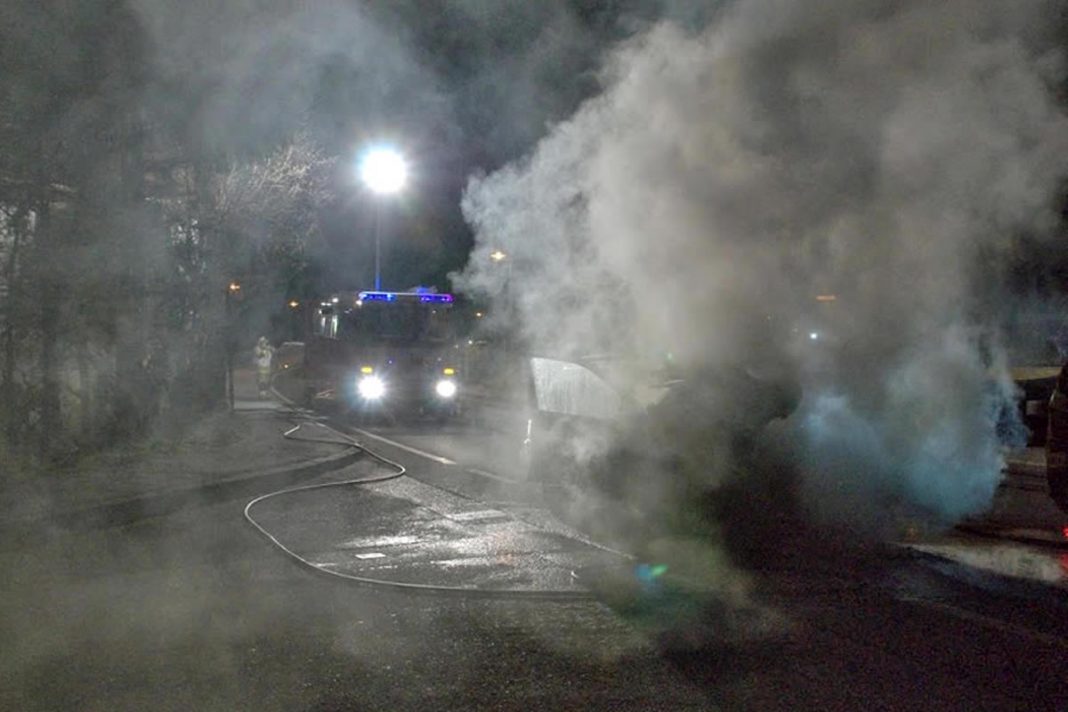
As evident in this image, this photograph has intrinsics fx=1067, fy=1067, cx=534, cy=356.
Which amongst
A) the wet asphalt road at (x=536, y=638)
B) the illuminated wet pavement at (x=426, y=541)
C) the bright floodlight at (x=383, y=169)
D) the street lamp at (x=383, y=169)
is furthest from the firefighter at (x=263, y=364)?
the wet asphalt road at (x=536, y=638)

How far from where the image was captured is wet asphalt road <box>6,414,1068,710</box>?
13.8 ft

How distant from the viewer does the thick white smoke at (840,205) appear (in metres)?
6.53

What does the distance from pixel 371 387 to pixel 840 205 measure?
1258cm

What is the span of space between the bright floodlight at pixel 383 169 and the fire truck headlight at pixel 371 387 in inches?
149

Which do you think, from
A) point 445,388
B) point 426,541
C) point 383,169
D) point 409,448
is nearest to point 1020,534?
point 426,541

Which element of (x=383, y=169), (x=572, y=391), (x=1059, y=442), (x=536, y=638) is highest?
(x=383, y=169)

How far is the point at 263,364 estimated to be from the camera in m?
27.5

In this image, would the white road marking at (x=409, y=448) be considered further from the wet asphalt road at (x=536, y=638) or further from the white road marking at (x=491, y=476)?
the wet asphalt road at (x=536, y=638)

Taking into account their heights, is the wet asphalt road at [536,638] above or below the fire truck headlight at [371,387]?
below

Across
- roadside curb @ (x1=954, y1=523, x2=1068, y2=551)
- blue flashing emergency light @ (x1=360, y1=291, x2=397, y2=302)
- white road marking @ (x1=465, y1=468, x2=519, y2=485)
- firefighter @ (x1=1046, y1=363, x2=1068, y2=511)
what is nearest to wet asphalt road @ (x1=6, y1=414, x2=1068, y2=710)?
roadside curb @ (x1=954, y1=523, x2=1068, y2=551)

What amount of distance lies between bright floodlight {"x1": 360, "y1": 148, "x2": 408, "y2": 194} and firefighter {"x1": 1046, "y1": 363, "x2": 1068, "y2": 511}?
8218 millimetres

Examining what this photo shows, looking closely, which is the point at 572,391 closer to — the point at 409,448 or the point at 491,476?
the point at 491,476

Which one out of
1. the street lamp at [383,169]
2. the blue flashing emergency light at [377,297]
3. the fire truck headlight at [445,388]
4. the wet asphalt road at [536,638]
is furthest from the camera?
the blue flashing emergency light at [377,297]

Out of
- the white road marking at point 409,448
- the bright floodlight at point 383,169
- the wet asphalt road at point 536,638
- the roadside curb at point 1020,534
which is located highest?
the bright floodlight at point 383,169
